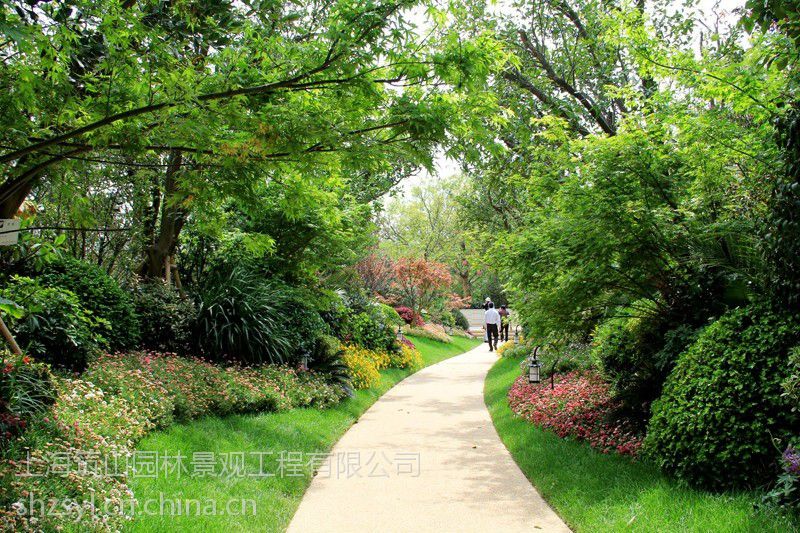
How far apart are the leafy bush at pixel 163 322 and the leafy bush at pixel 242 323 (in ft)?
0.62

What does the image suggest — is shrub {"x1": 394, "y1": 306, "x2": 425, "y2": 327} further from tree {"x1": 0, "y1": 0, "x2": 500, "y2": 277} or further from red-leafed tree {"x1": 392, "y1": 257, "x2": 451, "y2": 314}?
tree {"x1": 0, "y1": 0, "x2": 500, "y2": 277}

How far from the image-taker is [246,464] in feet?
19.3

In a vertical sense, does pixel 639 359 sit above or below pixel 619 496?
above

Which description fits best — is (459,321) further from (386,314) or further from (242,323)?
(242,323)

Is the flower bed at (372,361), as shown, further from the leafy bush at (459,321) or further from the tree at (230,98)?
the leafy bush at (459,321)

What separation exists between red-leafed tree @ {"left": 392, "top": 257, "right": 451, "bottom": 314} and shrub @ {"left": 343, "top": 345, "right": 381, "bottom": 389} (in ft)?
41.3

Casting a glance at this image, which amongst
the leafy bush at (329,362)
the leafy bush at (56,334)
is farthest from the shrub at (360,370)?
the leafy bush at (56,334)

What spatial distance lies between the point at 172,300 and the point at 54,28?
6.31 meters

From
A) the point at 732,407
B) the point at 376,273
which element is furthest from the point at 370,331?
the point at 732,407

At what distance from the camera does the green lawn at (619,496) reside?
4.11 m

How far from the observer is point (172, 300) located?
9.75 metres

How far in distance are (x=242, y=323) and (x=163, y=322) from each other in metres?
1.19

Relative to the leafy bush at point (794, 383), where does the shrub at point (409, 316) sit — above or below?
above

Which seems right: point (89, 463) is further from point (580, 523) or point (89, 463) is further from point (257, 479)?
point (580, 523)
